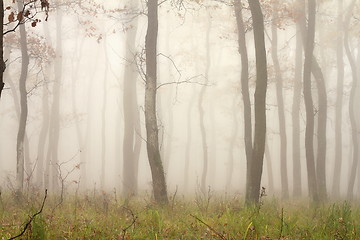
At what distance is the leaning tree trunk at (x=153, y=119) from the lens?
8875mm

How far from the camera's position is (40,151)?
22219 millimetres

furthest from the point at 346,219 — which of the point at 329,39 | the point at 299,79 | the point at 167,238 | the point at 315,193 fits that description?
the point at 329,39

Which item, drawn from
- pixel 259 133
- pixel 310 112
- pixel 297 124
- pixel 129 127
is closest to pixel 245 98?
pixel 310 112

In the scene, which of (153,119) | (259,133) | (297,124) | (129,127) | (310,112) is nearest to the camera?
(259,133)

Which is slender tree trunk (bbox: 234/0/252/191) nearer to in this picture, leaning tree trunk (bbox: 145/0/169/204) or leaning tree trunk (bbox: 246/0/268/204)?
leaning tree trunk (bbox: 246/0/268/204)

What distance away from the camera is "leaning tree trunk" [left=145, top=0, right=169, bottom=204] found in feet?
29.1

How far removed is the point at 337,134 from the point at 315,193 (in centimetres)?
1106

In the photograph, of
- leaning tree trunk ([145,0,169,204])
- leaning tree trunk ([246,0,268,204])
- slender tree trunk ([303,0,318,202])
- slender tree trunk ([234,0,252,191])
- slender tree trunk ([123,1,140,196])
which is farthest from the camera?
slender tree trunk ([123,1,140,196])

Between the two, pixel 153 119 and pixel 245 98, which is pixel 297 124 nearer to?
pixel 245 98

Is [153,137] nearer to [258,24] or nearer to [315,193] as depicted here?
[258,24]

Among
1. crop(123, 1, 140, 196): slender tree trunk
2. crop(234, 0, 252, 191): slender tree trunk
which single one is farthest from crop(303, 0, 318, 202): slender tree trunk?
crop(123, 1, 140, 196): slender tree trunk

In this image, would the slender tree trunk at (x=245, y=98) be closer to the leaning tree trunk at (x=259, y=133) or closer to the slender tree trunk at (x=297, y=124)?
the leaning tree trunk at (x=259, y=133)

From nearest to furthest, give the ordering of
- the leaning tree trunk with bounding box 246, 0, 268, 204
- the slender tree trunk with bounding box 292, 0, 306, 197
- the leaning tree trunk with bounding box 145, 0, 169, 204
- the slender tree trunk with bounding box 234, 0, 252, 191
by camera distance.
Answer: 1. the leaning tree trunk with bounding box 246, 0, 268, 204
2. the leaning tree trunk with bounding box 145, 0, 169, 204
3. the slender tree trunk with bounding box 234, 0, 252, 191
4. the slender tree trunk with bounding box 292, 0, 306, 197

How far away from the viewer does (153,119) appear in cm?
927
